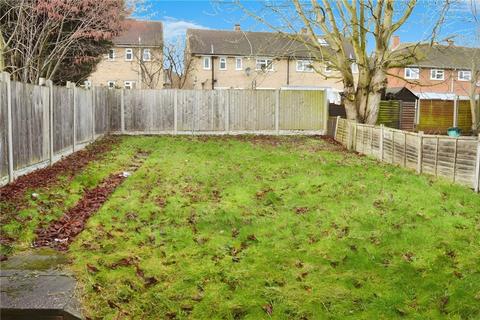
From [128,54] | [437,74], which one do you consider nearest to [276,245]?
[128,54]

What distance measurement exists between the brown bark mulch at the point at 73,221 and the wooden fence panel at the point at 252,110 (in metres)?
11.4

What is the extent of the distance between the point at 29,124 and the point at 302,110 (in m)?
13.1

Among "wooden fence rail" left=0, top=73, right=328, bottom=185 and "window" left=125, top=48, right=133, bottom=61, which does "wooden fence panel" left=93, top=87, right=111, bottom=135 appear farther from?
"window" left=125, top=48, right=133, bottom=61

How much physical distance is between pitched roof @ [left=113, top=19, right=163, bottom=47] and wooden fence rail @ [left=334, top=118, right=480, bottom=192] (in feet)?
92.1

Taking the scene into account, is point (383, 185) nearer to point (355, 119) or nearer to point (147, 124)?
point (355, 119)

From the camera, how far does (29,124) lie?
29.3ft

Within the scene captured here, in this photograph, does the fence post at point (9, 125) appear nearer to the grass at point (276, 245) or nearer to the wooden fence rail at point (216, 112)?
the grass at point (276, 245)

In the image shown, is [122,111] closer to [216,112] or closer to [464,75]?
[216,112]

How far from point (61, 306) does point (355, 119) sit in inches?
558

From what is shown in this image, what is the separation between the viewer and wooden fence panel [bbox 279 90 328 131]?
20.0 m

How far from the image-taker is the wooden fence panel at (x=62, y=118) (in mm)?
10703

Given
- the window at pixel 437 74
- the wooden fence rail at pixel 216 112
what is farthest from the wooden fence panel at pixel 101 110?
the window at pixel 437 74

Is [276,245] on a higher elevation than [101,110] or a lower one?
lower

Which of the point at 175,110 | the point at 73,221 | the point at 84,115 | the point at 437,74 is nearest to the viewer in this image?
the point at 73,221
